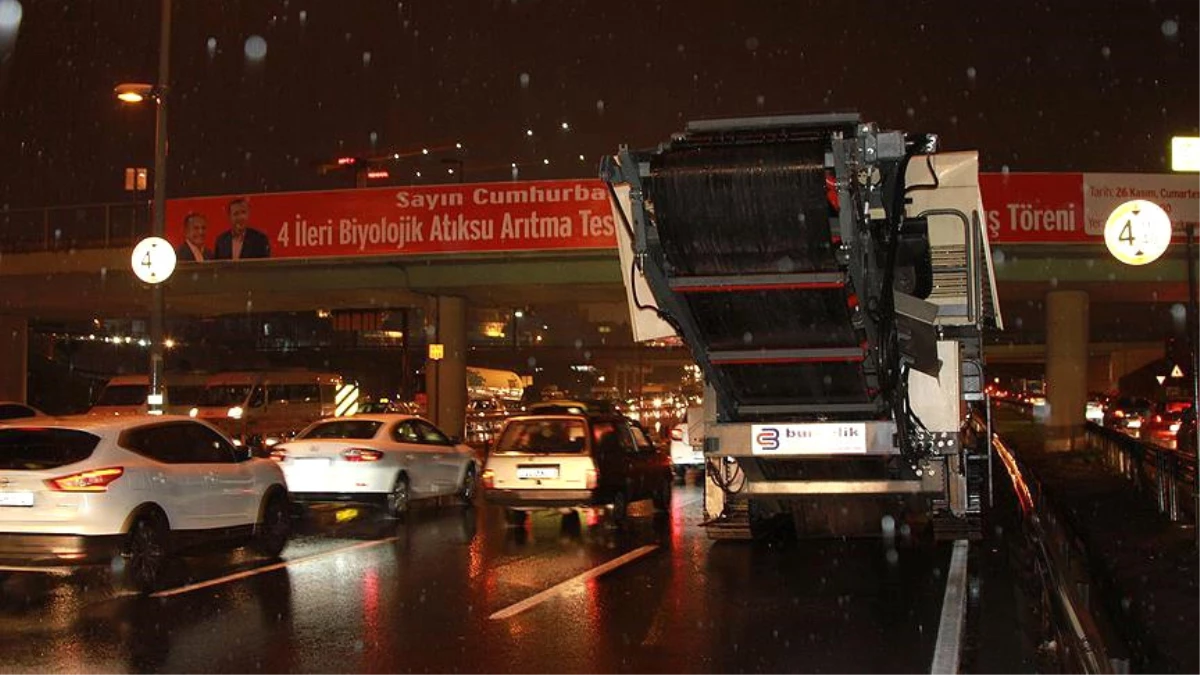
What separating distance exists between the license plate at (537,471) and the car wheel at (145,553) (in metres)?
4.90

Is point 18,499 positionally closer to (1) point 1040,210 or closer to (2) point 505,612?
(2) point 505,612

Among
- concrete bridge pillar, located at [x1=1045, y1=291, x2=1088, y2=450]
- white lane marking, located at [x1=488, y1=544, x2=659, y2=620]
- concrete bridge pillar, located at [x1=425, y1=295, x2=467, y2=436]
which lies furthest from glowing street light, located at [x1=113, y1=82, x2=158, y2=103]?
concrete bridge pillar, located at [x1=1045, y1=291, x2=1088, y2=450]

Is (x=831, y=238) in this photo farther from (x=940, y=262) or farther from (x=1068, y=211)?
(x=1068, y=211)

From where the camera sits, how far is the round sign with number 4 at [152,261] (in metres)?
16.8

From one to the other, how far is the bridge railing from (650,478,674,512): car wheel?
64.1 ft

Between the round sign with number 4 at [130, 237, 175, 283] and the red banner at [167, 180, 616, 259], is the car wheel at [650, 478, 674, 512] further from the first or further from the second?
the red banner at [167, 180, 616, 259]

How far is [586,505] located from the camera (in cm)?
1422

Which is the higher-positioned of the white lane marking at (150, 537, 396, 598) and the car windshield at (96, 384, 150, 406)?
the car windshield at (96, 384, 150, 406)

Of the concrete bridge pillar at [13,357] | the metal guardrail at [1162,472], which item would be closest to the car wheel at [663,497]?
the metal guardrail at [1162,472]

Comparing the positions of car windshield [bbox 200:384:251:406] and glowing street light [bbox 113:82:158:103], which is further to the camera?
car windshield [bbox 200:384:251:406]

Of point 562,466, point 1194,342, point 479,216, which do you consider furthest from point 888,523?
point 479,216

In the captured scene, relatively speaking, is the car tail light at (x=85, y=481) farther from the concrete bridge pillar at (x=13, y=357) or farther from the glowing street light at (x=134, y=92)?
the concrete bridge pillar at (x=13, y=357)

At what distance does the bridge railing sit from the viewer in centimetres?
3056

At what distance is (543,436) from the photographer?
14.7 metres
